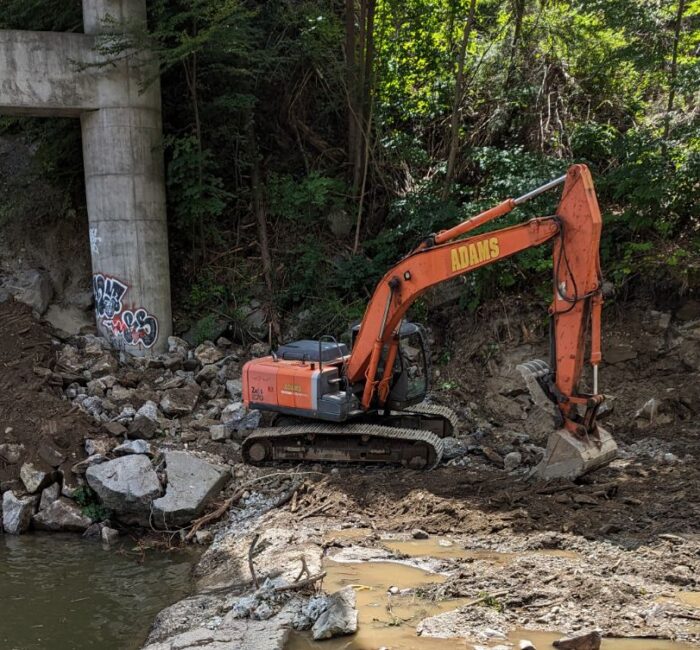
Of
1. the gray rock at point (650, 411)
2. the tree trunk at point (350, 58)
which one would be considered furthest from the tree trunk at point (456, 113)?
the gray rock at point (650, 411)

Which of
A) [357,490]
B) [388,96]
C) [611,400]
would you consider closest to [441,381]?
[611,400]

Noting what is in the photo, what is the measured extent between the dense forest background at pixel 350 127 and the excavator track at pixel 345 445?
3.52 metres

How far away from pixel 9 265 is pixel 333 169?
263 inches

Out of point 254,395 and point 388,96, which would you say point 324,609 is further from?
point 388,96

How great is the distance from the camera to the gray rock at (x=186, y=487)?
8.38m

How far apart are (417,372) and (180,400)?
3.78 meters

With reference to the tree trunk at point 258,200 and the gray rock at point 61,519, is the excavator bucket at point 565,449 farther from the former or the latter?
the tree trunk at point 258,200

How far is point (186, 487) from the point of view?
8602 mm

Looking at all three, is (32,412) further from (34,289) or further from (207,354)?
(34,289)

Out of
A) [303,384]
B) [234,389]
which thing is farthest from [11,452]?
[303,384]

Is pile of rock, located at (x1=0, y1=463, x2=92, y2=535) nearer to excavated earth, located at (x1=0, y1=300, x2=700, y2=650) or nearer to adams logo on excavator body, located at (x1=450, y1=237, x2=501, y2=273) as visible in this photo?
excavated earth, located at (x1=0, y1=300, x2=700, y2=650)

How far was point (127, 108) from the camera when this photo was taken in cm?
1301

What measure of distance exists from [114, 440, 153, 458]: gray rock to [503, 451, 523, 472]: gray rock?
439 centimetres

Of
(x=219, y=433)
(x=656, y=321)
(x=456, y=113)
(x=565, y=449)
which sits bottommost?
(x=219, y=433)
